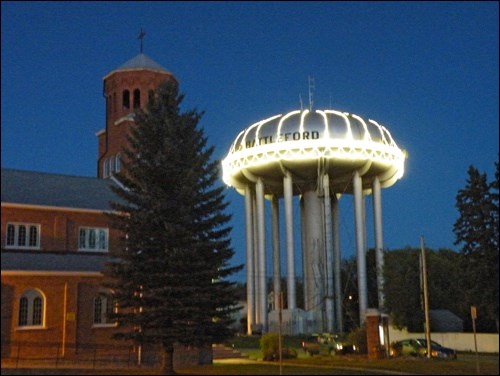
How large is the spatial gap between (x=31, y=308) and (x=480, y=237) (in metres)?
25.0

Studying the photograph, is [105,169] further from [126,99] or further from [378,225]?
[378,225]

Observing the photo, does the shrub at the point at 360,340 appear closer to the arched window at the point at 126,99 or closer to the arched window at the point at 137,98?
the arched window at the point at 137,98

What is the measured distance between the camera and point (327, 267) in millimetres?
56000

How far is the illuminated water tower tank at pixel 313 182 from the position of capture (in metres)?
53.7

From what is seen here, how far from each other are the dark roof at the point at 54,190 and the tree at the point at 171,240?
11101 millimetres

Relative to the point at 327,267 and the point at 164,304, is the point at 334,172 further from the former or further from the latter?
the point at 164,304

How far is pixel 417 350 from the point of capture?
37.2 m

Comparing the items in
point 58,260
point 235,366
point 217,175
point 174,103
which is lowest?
point 235,366

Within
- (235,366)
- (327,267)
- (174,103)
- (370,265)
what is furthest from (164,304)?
(370,265)

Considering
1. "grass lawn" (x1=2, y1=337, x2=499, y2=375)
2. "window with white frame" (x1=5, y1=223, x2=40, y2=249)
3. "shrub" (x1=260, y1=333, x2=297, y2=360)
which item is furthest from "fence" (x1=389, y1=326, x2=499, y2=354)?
"window with white frame" (x1=5, y1=223, x2=40, y2=249)

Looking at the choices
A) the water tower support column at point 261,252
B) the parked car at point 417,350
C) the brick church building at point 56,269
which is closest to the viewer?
the brick church building at point 56,269

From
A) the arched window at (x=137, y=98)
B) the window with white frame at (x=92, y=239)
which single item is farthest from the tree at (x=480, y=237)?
the arched window at (x=137, y=98)

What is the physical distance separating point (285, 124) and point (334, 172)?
6344mm

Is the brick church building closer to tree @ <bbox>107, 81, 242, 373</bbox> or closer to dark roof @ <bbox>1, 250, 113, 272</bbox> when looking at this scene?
dark roof @ <bbox>1, 250, 113, 272</bbox>
